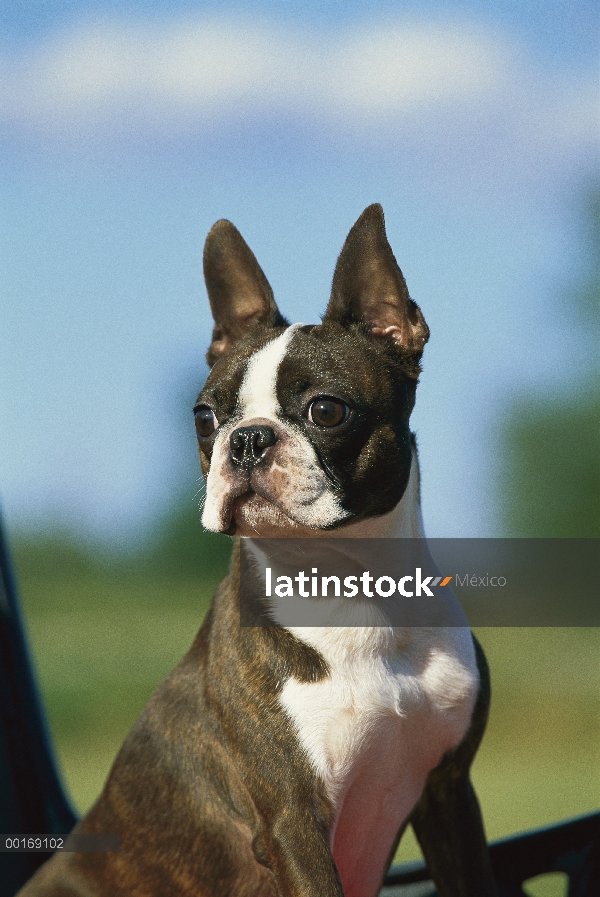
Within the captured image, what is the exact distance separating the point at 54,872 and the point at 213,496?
3.73ft

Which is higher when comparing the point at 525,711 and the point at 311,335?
the point at 311,335

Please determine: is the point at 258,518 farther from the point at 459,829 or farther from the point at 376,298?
the point at 459,829

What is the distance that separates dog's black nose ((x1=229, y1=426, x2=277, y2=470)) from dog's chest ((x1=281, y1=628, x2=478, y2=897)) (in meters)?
0.42

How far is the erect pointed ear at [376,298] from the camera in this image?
7.31 feet

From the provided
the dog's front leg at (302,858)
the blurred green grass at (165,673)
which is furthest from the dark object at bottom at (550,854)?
the blurred green grass at (165,673)

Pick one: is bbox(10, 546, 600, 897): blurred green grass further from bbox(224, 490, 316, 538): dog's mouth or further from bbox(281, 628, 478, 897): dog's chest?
bbox(224, 490, 316, 538): dog's mouth

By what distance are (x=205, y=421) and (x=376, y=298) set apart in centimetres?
53

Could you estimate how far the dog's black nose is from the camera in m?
2.02

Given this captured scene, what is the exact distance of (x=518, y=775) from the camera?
15.8 ft

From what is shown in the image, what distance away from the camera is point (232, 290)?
248 cm

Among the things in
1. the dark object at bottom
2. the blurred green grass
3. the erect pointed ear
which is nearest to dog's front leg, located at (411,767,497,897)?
the dark object at bottom

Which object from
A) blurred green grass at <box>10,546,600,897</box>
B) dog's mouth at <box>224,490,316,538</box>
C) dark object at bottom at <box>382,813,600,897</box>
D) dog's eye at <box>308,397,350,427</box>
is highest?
dog's eye at <box>308,397,350,427</box>

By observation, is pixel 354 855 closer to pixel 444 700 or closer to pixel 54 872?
pixel 444 700

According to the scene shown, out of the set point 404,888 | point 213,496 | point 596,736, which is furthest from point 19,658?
point 596,736
